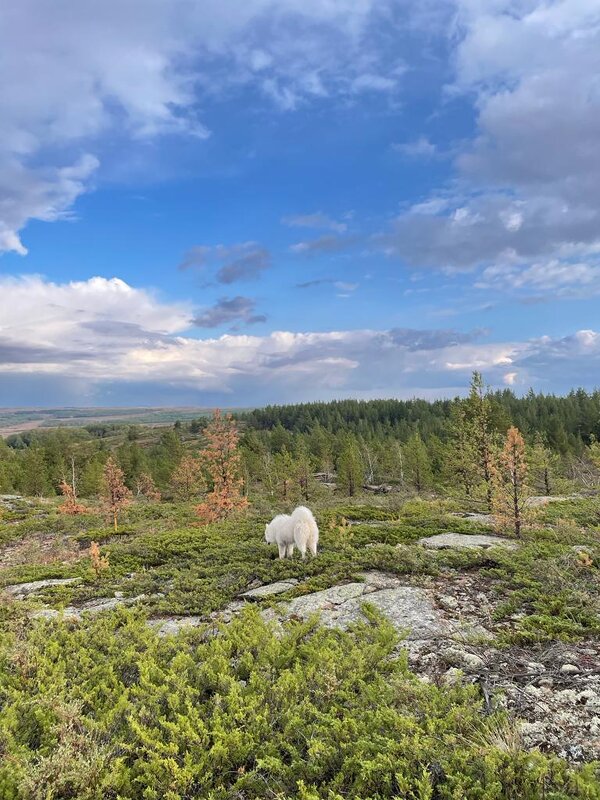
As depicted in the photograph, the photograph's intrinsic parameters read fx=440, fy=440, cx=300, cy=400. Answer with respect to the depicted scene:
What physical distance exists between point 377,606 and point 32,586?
1044 cm

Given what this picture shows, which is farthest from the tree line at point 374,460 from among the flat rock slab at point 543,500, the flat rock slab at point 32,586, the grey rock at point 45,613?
the grey rock at point 45,613

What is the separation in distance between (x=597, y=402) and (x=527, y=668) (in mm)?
111553

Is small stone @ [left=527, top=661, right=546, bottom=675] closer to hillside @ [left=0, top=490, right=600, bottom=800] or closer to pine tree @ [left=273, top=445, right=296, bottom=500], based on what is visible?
hillside @ [left=0, top=490, right=600, bottom=800]

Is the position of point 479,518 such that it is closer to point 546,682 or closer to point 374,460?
point 546,682

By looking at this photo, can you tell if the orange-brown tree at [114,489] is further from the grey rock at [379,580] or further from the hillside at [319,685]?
the grey rock at [379,580]

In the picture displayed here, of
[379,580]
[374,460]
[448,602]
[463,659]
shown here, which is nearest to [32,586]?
[379,580]

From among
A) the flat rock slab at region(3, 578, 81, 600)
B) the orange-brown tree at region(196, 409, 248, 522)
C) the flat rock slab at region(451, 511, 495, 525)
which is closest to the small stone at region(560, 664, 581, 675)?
the flat rock slab at region(3, 578, 81, 600)

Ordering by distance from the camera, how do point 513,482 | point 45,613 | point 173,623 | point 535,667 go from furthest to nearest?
point 513,482 < point 45,613 < point 173,623 < point 535,667

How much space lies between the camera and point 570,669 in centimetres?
592

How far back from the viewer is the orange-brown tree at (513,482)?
1599cm

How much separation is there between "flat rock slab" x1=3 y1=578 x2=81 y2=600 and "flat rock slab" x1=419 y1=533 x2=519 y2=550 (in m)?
11.2

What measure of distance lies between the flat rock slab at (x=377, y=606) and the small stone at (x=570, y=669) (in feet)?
6.07

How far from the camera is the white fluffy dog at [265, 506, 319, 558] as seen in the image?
13344 millimetres

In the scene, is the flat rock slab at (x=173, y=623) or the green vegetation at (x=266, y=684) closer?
the green vegetation at (x=266, y=684)
